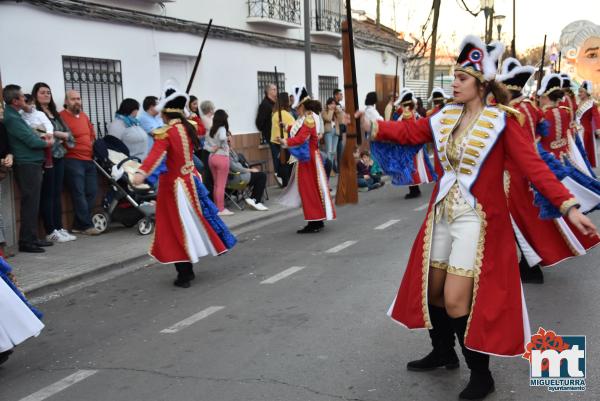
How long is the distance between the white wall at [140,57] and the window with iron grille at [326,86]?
0.24m

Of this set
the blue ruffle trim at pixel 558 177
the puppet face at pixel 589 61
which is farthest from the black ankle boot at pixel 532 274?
the puppet face at pixel 589 61

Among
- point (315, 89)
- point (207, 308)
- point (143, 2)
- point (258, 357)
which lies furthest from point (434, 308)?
point (315, 89)

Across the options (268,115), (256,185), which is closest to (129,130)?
(256,185)

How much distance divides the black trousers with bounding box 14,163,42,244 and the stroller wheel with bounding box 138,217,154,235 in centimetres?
148

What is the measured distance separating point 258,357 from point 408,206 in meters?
7.68

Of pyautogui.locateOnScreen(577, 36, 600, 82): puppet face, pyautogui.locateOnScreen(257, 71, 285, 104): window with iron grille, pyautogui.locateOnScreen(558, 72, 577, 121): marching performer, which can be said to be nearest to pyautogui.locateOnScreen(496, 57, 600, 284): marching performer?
pyautogui.locateOnScreen(558, 72, 577, 121): marching performer

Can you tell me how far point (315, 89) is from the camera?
18859 millimetres

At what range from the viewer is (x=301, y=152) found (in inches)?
389

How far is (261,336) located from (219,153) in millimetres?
6518

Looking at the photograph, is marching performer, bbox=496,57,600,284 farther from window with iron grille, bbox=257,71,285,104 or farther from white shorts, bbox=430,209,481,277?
window with iron grille, bbox=257,71,285,104

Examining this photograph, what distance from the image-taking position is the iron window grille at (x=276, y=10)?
16.0 m

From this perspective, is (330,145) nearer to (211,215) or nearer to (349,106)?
(211,215)

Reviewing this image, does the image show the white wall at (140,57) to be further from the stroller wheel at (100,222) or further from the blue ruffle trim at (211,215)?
the blue ruffle trim at (211,215)

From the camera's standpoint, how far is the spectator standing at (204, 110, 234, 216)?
38.3 feet
